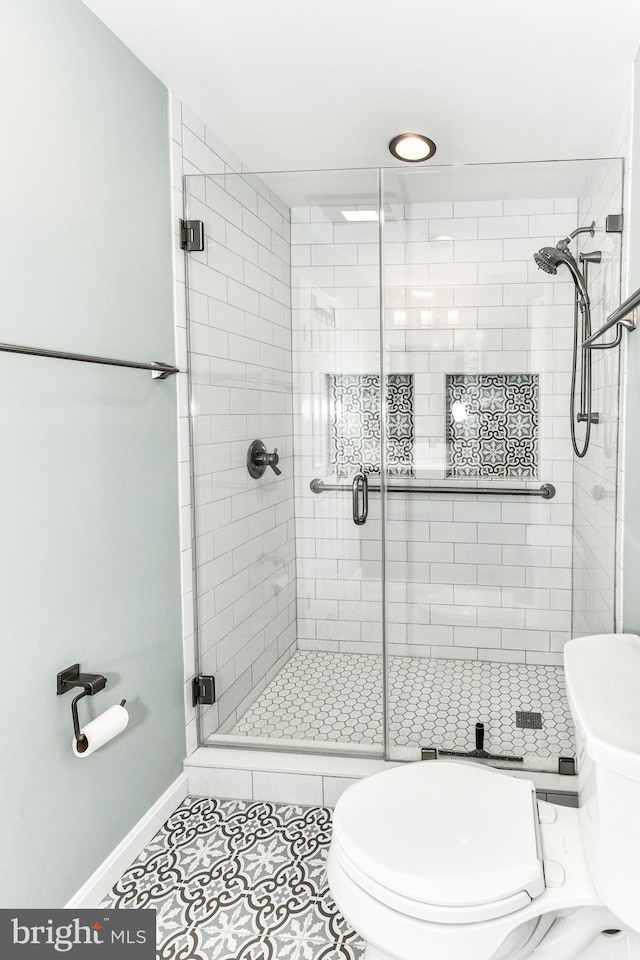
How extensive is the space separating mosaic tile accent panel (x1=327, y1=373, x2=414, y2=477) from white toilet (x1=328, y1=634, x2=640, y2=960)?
3.13ft

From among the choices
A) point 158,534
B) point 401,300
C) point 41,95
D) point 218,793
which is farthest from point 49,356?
point 218,793

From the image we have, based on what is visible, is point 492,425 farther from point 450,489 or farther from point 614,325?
point 614,325

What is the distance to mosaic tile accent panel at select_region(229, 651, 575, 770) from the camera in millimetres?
2270

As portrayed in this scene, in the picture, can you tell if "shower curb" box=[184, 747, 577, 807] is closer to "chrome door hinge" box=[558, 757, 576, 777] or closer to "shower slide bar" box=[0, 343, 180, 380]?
"chrome door hinge" box=[558, 757, 576, 777]

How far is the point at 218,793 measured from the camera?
2.33 m

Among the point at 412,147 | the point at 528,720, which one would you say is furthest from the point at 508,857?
the point at 412,147

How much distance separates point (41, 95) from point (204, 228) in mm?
807

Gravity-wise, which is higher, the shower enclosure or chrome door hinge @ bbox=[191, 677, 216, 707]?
the shower enclosure

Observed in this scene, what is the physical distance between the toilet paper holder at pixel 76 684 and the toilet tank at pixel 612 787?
3.60 feet

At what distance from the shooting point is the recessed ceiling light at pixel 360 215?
223cm

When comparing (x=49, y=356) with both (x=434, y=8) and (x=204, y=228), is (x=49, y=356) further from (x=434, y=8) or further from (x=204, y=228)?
(x=434, y=8)

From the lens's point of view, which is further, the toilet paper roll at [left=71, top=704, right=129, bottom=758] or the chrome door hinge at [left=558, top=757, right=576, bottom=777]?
the chrome door hinge at [left=558, top=757, right=576, bottom=777]

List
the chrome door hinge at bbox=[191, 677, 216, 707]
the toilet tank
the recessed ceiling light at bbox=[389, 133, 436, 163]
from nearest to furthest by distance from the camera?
the toilet tank < the chrome door hinge at bbox=[191, 677, 216, 707] < the recessed ceiling light at bbox=[389, 133, 436, 163]


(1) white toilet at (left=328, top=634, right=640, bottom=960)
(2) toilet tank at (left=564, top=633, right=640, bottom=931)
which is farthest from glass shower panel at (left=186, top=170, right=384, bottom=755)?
(2) toilet tank at (left=564, top=633, right=640, bottom=931)
